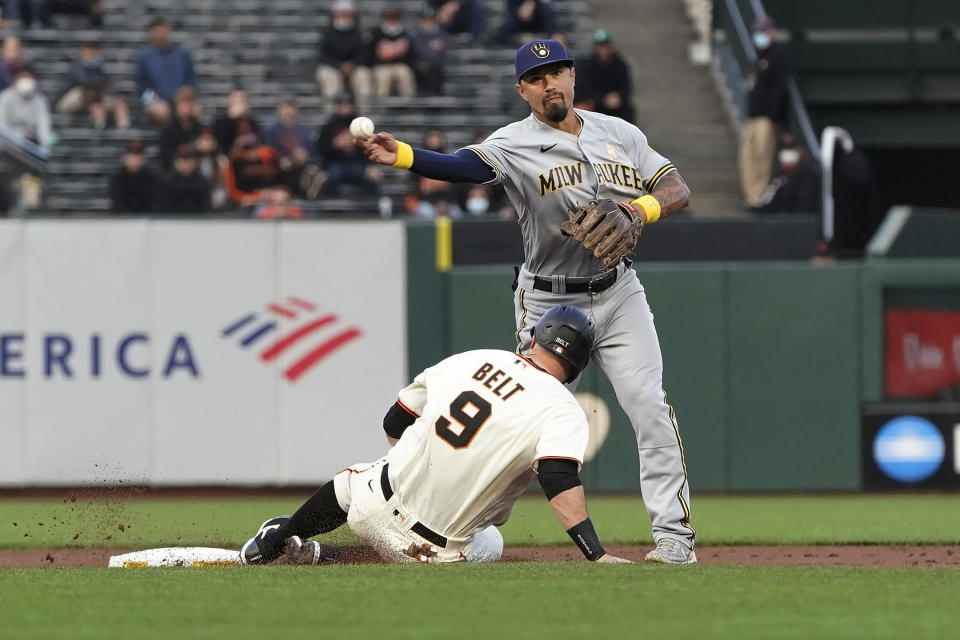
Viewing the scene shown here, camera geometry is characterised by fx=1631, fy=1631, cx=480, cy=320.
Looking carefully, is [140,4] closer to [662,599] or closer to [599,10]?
[599,10]

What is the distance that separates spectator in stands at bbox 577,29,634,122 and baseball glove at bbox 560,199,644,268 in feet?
29.1

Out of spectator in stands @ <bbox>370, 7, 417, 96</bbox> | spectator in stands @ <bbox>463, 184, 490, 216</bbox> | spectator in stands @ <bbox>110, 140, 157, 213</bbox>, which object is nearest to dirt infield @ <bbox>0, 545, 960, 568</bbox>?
spectator in stands @ <bbox>110, 140, 157, 213</bbox>

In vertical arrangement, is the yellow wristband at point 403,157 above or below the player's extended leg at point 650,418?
above

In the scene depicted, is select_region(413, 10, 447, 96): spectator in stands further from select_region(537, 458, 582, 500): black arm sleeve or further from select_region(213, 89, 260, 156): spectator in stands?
select_region(537, 458, 582, 500): black arm sleeve

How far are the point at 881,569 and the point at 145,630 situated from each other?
2.99 meters

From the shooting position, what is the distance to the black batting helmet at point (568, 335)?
6.14m

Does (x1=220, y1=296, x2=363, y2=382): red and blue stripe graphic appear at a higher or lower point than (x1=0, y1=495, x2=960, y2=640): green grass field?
higher

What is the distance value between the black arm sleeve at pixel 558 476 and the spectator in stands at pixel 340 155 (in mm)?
8871

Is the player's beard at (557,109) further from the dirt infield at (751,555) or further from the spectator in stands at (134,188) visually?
the spectator in stands at (134,188)

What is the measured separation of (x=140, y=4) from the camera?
1797 centimetres

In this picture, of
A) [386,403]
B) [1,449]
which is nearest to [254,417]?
[386,403]

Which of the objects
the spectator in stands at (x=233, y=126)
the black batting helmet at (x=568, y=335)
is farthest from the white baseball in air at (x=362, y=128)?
the spectator in stands at (x=233, y=126)

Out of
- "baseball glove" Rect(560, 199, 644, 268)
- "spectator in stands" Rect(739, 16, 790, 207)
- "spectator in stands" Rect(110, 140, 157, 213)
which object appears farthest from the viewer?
"spectator in stands" Rect(739, 16, 790, 207)

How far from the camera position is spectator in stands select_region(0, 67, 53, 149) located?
1463cm
